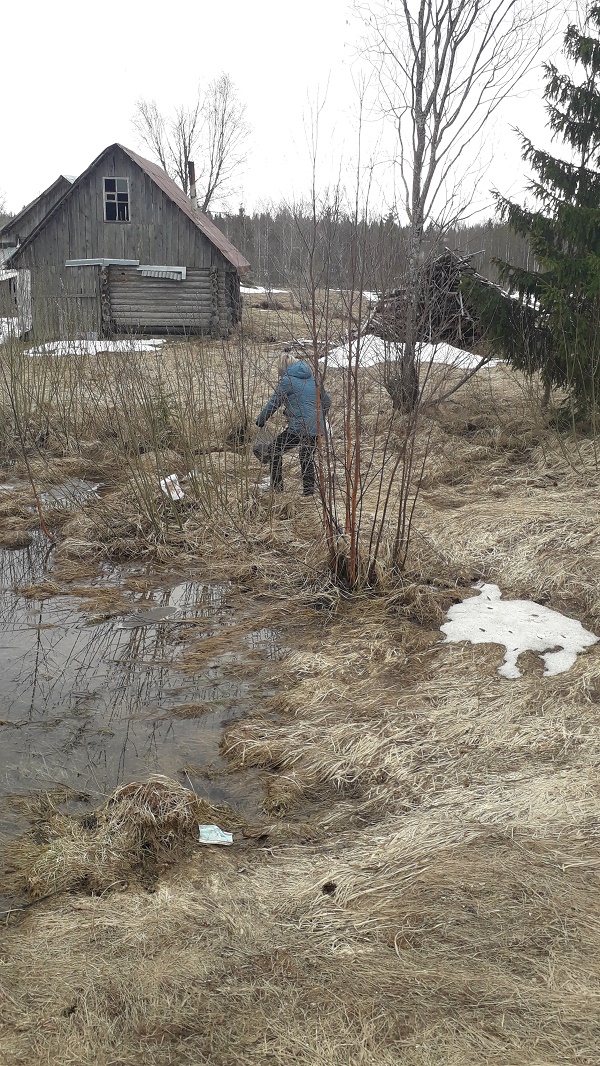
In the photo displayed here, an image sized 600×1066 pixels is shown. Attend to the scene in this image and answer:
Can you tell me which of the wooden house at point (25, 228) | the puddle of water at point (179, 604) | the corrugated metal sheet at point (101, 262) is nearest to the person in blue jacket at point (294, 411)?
the puddle of water at point (179, 604)

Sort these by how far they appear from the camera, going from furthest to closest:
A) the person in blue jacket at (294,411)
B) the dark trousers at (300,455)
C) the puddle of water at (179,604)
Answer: the dark trousers at (300,455)
the person in blue jacket at (294,411)
the puddle of water at (179,604)

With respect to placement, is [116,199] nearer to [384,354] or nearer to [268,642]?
[384,354]

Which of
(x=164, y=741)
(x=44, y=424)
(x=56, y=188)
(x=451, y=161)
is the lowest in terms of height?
(x=164, y=741)

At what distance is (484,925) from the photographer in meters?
2.73

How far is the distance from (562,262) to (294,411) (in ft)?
12.4

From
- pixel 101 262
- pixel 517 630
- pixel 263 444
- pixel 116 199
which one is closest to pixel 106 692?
pixel 517 630

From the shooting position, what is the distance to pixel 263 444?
7656 millimetres

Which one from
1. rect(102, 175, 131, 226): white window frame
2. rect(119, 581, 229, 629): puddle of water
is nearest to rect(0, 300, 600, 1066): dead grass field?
rect(119, 581, 229, 629): puddle of water

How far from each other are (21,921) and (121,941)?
0.45 metres

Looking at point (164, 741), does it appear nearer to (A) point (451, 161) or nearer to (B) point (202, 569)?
(B) point (202, 569)

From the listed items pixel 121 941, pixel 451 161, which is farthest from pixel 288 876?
pixel 451 161

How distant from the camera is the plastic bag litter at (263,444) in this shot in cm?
758

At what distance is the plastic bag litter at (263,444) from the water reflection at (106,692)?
1.66m

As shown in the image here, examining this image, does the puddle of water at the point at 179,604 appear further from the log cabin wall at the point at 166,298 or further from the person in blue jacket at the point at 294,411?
the log cabin wall at the point at 166,298
